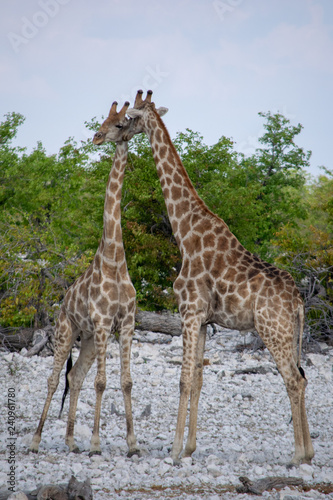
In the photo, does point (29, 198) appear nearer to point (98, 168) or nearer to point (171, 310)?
point (98, 168)

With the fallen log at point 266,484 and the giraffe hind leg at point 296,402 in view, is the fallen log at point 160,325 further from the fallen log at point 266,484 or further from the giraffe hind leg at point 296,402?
the fallen log at point 266,484

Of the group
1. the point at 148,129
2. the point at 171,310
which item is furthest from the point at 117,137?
the point at 171,310

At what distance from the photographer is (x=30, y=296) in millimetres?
12781

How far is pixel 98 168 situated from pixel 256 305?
1508cm

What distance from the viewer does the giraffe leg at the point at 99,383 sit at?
20.2 ft

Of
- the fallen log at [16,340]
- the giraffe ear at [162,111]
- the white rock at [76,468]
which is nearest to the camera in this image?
the white rock at [76,468]

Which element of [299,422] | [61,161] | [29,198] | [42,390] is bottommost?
[42,390]

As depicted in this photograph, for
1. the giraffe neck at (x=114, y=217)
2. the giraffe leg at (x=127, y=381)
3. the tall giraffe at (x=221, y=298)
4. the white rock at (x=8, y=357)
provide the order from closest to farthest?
the tall giraffe at (x=221, y=298) < the giraffe leg at (x=127, y=381) < the giraffe neck at (x=114, y=217) < the white rock at (x=8, y=357)

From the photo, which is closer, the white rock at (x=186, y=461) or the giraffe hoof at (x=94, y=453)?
the white rock at (x=186, y=461)

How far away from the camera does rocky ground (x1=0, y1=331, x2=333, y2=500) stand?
5.34 meters

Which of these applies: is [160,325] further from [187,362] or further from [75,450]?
[187,362]

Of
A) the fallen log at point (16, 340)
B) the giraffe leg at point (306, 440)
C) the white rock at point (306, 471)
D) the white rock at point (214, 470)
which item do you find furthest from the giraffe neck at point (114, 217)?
the fallen log at point (16, 340)

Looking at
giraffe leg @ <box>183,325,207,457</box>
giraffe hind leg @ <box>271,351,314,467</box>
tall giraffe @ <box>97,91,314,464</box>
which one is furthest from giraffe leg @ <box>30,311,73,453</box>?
giraffe hind leg @ <box>271,351,314,467</box>

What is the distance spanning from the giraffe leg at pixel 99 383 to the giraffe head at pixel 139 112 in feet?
8.47
